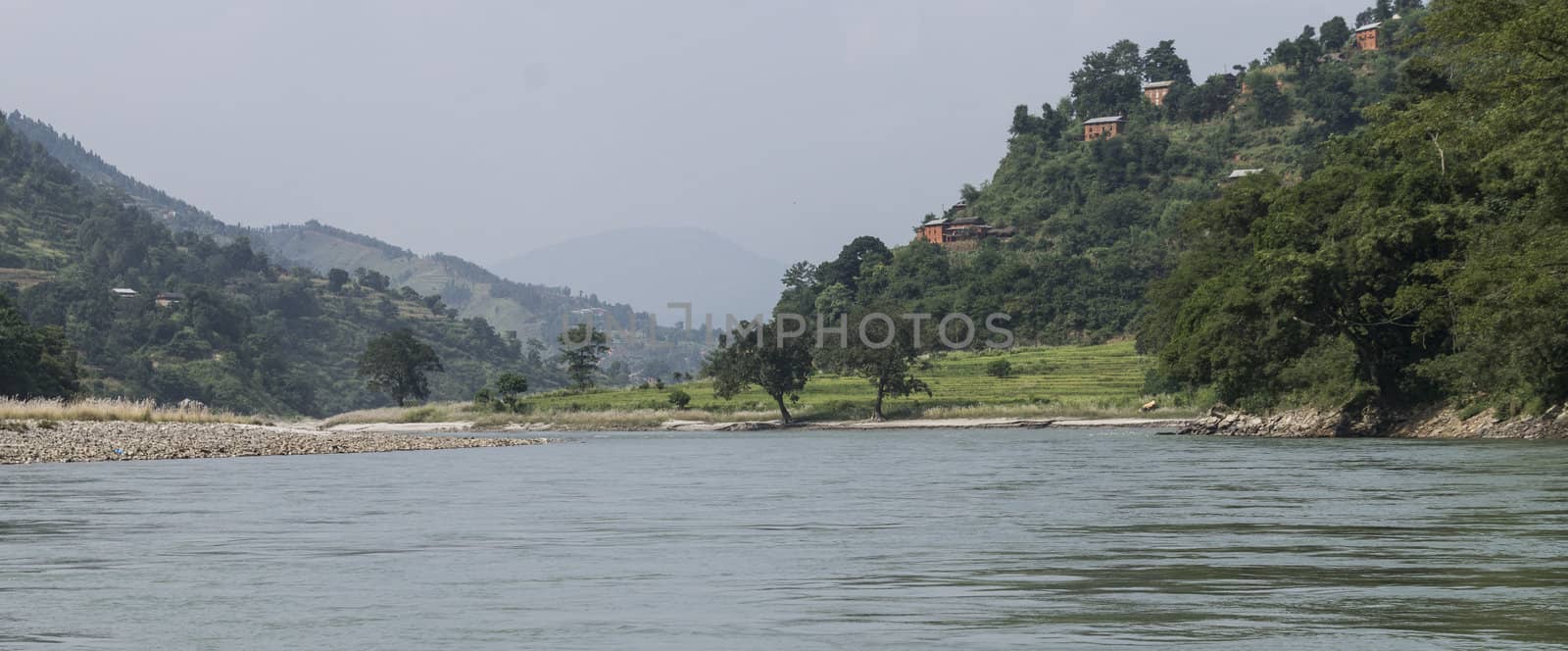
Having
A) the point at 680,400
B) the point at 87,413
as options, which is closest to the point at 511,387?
the point at 680,400

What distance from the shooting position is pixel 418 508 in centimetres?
2888

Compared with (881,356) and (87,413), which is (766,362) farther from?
(87,413)

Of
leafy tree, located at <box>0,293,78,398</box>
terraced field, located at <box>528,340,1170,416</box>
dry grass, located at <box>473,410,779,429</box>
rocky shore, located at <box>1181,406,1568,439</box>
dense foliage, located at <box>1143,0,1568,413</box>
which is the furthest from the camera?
dry grass, located at <box>473,410,779,429</box>

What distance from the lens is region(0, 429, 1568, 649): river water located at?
13031mm

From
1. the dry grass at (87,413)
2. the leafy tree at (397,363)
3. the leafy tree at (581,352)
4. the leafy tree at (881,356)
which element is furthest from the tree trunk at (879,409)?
the leafy tree at (397,363)

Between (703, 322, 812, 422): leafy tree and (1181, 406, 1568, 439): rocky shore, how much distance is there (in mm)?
41799

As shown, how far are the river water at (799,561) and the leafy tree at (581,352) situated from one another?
109 m

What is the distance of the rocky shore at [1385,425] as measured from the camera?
56875mm

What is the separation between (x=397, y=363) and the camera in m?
146

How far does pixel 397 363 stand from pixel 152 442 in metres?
93.7

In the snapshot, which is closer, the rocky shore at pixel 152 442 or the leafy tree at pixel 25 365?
the rocky shore at pixel 152 442

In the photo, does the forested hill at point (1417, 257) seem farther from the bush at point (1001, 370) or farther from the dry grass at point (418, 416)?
the dry grass at point (418, 416)

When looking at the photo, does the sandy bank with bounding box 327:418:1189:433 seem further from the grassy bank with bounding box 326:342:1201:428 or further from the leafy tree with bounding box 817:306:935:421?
the leafy tree with bounding box 817:306:935:421

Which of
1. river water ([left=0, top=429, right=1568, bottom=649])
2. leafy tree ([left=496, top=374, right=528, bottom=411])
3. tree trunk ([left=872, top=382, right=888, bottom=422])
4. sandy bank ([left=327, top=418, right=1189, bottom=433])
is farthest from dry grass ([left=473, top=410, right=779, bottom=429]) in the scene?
river water ([left=0, top=429, right=1568, bottom=649])
